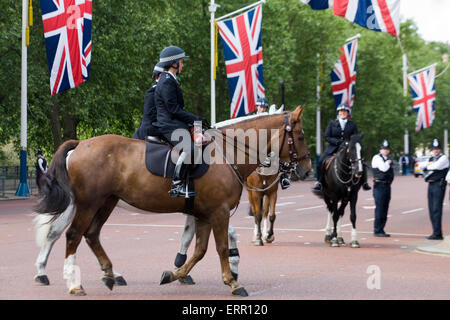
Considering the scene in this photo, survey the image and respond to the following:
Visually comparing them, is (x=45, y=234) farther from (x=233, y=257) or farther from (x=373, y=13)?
(x=373, y=13)

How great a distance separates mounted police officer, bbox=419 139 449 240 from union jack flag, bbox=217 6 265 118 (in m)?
14.9

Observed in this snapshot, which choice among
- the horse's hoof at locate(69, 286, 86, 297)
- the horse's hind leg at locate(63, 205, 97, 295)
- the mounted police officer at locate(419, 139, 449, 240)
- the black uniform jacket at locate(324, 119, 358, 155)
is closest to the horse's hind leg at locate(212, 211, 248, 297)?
the horse's hind leg at locate(63, 205, 97, 295)

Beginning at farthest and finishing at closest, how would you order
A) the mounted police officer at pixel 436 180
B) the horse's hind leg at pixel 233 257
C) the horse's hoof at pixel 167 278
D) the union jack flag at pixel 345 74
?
1. the union jack flag at pixel 345 74
2. the mounted police officer at pixel 436 180
3. the horse's hind leg at pixel 233 257
4. the horse's hoof at pixel 167 278

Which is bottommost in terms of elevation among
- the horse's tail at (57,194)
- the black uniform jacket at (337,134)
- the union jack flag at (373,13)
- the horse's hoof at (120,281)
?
the horse's hoof at (120,281)

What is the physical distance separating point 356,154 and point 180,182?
20.8 ft

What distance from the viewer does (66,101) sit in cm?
3434

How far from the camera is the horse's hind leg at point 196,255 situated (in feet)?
29.2

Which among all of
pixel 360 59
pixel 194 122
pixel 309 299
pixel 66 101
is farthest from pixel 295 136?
pixel 360 59

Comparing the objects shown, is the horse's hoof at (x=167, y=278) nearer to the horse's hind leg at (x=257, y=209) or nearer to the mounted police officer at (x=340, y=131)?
the horse's hind leg at (x=257, y=209)

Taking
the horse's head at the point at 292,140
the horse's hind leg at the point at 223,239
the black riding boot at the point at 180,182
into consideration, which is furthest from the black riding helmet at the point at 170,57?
the horse's hind leg at the point at 223,239

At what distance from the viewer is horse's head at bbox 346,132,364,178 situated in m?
14.1

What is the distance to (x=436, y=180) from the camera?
1584cm

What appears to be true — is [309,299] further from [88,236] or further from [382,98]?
[382,98]

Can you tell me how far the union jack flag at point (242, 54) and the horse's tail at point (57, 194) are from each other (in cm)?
2151
